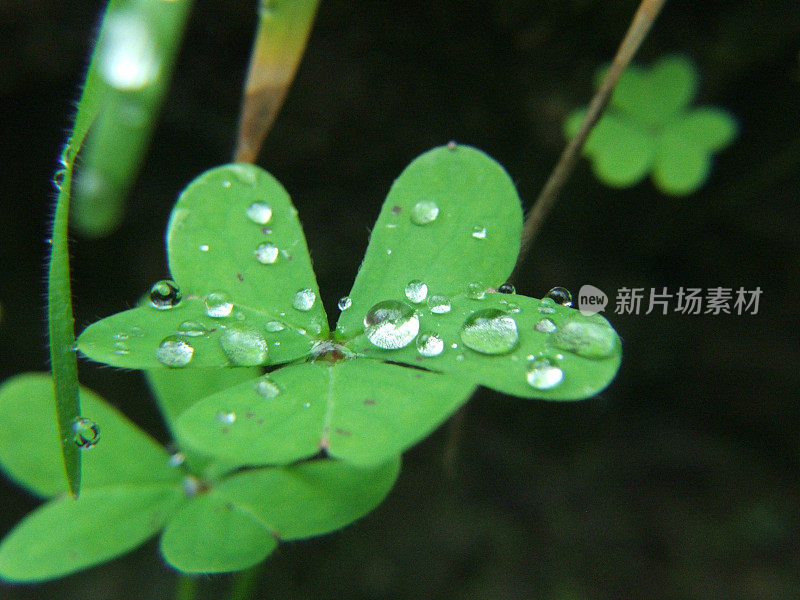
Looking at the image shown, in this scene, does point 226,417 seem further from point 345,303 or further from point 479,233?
point 479,233

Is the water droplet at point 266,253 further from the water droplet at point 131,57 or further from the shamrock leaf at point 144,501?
the water droplet at point 131,57

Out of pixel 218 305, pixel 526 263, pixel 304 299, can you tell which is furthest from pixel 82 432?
pixel 526 263

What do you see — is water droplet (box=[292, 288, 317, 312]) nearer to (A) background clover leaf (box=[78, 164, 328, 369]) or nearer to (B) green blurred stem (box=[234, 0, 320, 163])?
(A) background clover leaf (box=[78, 164, 328, 369])

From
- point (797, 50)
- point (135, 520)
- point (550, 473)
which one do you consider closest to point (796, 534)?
point (550, 473)

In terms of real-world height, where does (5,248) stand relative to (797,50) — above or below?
below

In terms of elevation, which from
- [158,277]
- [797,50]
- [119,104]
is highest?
[797,50]

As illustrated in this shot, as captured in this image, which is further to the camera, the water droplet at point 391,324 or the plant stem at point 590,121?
the plant stem at point 590,121

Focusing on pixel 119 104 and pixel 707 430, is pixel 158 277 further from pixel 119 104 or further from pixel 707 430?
pixel 707 430

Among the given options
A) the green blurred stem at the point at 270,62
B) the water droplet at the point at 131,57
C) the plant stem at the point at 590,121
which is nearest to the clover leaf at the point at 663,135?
the plant stem at the point at 590,121
